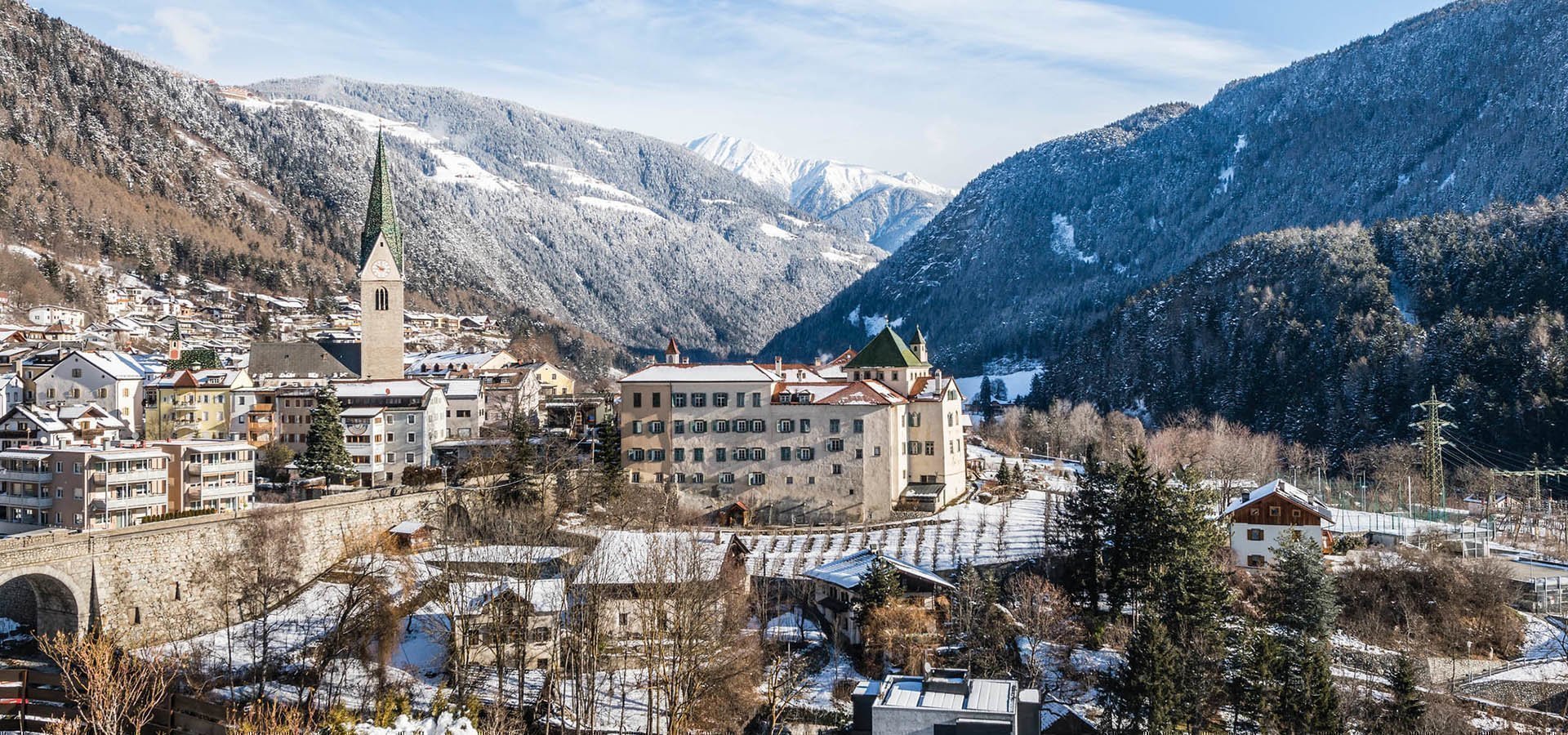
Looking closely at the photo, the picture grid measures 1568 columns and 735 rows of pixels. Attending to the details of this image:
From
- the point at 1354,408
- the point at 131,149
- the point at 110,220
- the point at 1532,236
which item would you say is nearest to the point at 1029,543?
the point at 1354,408

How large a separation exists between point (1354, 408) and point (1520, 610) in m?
68.9

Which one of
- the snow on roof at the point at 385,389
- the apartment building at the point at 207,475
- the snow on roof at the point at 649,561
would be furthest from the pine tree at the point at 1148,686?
the snow on roof at the point at 385,389

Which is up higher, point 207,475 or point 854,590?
point 207,475

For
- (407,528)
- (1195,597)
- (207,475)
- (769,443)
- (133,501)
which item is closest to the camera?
(1195,597)

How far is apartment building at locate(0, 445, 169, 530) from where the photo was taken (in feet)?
176

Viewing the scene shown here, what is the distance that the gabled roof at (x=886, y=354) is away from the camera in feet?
244

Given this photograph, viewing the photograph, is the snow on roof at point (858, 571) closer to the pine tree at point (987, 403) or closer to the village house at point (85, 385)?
the village house at point (85, 385)

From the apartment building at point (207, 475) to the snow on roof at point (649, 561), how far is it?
2406cm

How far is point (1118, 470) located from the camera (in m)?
51.5

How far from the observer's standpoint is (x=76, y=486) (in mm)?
53688

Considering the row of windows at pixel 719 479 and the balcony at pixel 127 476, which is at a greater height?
the balcony at pixel 127 476

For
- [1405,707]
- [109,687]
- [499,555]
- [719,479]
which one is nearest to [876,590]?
[499,555]

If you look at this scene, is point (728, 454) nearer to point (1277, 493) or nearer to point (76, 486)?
point (1277, 493)

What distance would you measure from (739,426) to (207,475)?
95.8ft
